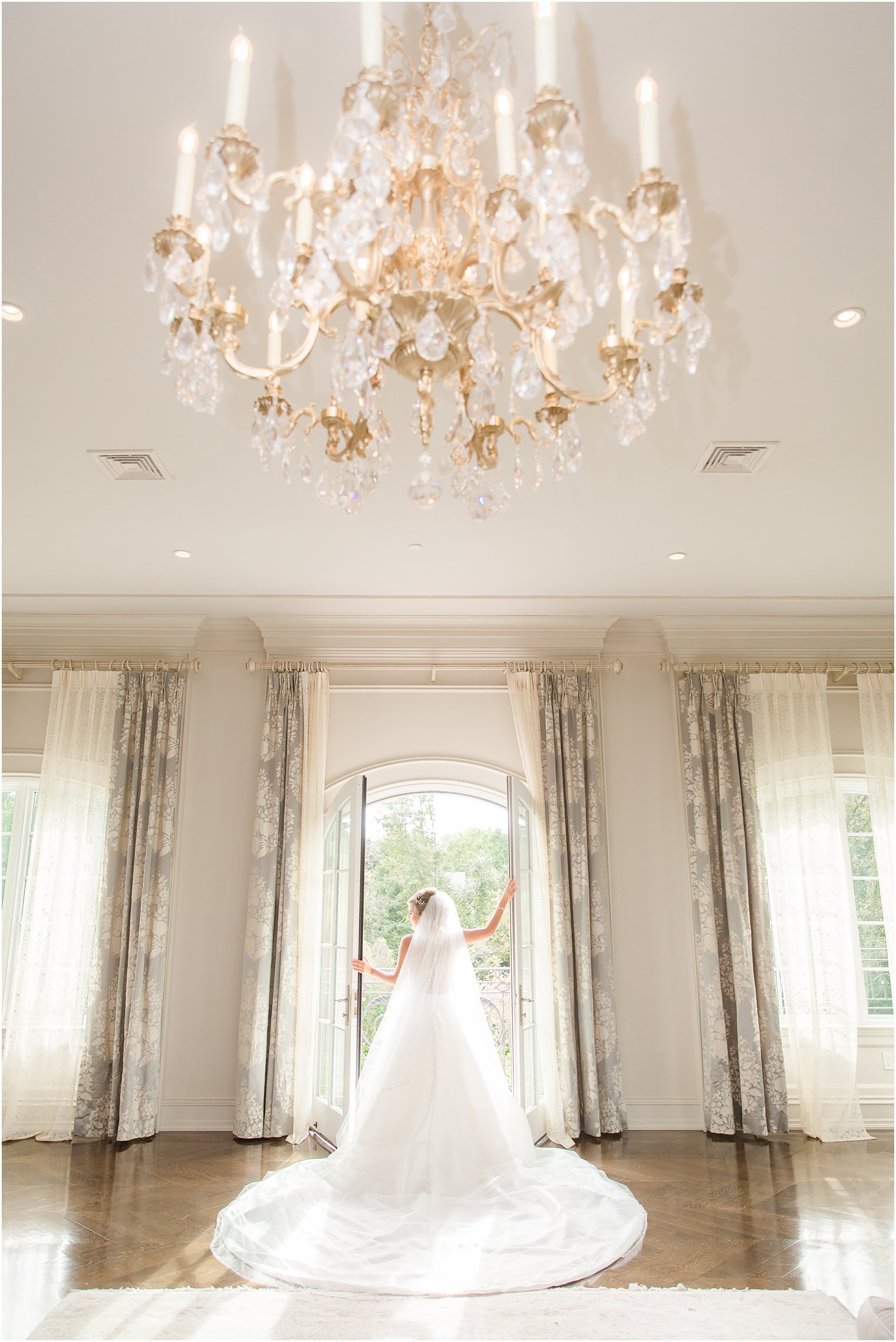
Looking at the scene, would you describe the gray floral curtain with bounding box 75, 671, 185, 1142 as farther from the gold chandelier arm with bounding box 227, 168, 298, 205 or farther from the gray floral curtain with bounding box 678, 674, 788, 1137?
the gold chandelier arm with bounding box 227, 168, 298, 205

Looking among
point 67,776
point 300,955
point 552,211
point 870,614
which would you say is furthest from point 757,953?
point 552,211

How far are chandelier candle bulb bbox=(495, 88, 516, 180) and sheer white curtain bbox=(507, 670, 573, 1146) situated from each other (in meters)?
4.33

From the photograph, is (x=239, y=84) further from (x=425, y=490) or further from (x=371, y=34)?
(x=425, y=490)

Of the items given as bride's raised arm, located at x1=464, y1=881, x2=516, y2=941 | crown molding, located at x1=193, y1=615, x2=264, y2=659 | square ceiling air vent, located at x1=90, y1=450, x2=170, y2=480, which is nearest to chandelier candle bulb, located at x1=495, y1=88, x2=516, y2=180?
square ceiling air vent, located at x1=90, y1=450, x2=170, y2=480

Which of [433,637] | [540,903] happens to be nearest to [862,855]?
[540,903]

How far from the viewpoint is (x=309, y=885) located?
5422 mm

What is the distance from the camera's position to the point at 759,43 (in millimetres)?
→ 1878

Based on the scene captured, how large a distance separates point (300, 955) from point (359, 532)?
2.70 m

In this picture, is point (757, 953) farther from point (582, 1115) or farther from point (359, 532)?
point (359, 532)

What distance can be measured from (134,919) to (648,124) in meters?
5.07

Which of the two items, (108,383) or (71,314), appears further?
(108,383)

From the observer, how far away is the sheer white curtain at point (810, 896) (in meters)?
5.18

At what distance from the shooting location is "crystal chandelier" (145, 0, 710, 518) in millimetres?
1427

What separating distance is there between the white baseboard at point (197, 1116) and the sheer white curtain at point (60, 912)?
1.79 feet
